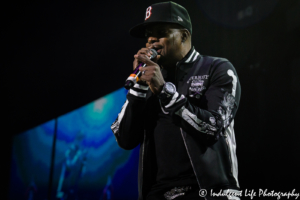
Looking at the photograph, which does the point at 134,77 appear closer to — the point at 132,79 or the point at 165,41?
the point at 132,79

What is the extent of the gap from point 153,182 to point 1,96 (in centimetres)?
238

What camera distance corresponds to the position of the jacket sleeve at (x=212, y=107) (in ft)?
3.27

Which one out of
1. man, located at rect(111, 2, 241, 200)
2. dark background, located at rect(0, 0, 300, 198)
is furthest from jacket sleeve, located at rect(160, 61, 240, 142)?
dark background, located at rect(0, 0, 300, 198)

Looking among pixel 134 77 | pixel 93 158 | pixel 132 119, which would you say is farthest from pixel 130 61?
pixel 134 77

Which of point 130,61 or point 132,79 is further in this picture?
point 130,61

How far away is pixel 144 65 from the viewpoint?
1090 millimetres

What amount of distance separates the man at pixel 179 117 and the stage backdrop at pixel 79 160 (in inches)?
61.9

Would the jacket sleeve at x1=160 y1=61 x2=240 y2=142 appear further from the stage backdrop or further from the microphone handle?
the stage backdrop

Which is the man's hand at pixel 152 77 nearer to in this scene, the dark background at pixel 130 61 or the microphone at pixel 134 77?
the microphone at pixel 134 77

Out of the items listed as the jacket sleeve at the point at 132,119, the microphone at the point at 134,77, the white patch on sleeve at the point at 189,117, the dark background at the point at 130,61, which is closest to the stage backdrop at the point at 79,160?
the dark background at the point at 130,61

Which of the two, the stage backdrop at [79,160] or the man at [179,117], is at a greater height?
the man at [179,117]

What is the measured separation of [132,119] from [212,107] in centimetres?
35

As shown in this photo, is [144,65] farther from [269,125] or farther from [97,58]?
[97,58]

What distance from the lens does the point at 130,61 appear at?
9.18 feet
